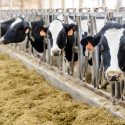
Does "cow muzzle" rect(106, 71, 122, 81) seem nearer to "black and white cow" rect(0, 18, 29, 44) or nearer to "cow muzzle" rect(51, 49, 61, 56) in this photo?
"cow muzzle" rect(51, 49, 61, 56)

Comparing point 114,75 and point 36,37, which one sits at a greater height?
point 36,37

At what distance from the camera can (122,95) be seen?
506 cm

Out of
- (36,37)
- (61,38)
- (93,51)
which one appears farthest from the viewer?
(36,37)

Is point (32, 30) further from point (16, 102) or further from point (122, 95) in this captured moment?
point (122, 95)

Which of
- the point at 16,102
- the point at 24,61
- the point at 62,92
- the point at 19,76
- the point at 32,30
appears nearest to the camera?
the point at 16,102

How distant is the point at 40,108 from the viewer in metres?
5.06

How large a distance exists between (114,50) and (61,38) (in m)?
2.25

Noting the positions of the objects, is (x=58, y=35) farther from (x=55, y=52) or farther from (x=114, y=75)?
(x=114, y=75)

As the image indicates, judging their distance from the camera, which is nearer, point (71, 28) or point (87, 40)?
point (87, 40)

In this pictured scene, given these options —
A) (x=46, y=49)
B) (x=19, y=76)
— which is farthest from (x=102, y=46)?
(x=46, y=49)

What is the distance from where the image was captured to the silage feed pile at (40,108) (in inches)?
181

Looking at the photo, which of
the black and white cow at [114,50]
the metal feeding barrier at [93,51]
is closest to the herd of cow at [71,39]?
the black and white cow at [114,50]

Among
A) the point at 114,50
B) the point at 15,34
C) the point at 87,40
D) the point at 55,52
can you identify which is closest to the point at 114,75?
the point at 114,50

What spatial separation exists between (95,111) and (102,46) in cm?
85
